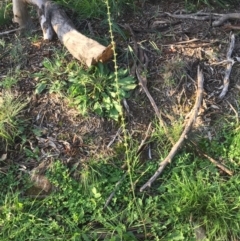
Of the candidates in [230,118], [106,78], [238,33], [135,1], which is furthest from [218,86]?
[135,1]

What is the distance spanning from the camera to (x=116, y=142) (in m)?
3.58

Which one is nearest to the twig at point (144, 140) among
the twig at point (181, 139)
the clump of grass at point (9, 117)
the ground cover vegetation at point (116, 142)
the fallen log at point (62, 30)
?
the ground cover vegetation at point (116, 142)

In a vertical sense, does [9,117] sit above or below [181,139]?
above

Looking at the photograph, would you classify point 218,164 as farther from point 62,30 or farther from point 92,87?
point 62,30

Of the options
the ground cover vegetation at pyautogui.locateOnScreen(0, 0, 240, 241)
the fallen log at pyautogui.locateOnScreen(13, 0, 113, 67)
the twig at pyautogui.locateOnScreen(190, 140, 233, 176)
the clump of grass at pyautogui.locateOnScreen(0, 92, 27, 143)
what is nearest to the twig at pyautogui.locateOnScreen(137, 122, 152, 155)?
the ground cover vegetation at pyautogui.locateOnScreen(0, 0, 240, 241)

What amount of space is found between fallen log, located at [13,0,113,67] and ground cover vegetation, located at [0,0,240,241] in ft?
0.30

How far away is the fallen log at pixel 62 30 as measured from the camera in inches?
144

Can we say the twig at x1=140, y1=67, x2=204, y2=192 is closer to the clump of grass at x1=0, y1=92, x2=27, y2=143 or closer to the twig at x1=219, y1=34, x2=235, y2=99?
the twig at x1=219, y1=34, x2=235, y2=99

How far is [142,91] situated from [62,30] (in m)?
0.85

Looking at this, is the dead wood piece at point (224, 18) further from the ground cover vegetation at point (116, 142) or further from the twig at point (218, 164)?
the twig at point (218, 164)

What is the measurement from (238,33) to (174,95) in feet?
2.83

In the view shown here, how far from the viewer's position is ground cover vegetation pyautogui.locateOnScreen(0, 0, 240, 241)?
3232 mm

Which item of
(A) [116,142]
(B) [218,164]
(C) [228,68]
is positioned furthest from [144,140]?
(C) [228,68]

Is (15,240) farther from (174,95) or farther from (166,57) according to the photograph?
(166,57)
